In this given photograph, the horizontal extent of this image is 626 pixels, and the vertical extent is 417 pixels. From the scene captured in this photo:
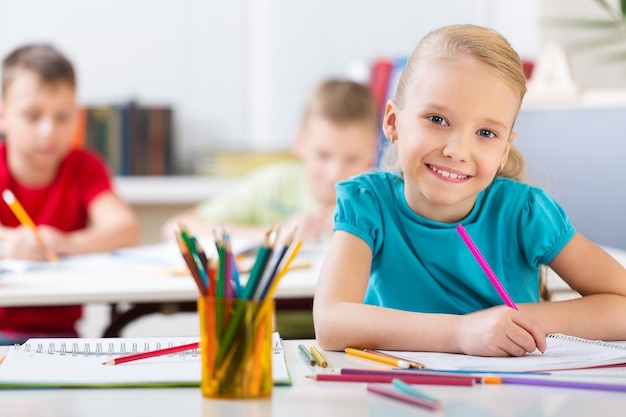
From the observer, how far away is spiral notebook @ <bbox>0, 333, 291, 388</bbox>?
995mm

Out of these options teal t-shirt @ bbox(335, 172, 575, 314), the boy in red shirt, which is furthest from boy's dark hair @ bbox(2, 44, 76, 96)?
teal t-shirt @ bbox(335, 172, 575, 314)

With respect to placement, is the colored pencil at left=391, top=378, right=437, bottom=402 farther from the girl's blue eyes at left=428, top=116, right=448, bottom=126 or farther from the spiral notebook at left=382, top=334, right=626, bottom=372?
the girl's blue eyes at left=428, top=116, right=448, bottom=126

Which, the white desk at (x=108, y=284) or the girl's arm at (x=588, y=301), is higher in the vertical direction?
the girl's arm at (x=588, y=301)

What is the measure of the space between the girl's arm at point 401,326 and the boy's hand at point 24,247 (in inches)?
44.9

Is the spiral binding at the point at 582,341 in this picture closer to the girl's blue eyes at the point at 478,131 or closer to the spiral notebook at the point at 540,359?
the spiral notebook at the point at 540,359

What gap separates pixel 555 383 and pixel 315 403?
0.26m

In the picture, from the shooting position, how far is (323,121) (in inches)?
111

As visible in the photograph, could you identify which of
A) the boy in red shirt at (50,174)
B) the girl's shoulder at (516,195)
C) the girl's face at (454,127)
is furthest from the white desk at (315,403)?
the boy in red shirt at (50,174)

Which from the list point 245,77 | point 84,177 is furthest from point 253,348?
point 245,77

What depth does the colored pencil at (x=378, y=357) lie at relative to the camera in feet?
3.49

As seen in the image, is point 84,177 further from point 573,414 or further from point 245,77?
point 573,414

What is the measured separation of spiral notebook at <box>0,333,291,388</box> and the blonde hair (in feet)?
1.46

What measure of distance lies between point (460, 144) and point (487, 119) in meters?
0.05

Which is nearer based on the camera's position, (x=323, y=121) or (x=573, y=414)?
(x=573, y=414)
